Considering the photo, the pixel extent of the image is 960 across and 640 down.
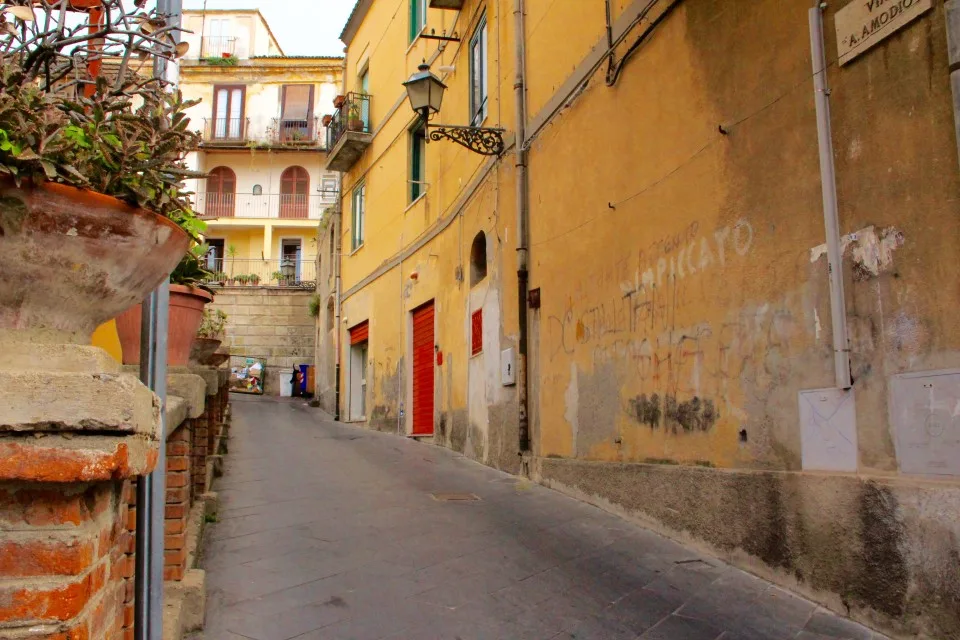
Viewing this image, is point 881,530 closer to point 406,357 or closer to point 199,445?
point 199,445

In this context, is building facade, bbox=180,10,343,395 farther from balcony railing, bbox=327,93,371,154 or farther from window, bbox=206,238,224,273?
balcony railing, bbox=327,93,371,154

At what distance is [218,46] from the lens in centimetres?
3575

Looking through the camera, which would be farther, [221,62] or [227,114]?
[227,114]

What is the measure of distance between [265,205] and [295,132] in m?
3.31

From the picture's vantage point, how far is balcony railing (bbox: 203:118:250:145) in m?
34.2

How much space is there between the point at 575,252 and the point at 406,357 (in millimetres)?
7484

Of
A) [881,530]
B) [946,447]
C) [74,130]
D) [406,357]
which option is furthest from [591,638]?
[406,357]

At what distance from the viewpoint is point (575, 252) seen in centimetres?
765

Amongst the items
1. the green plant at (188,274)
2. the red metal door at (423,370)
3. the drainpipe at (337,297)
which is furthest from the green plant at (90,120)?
the drainpipe at (337,297)

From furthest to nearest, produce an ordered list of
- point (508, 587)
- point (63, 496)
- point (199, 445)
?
point (199, 445) → point (508, 587) → point (63, 496)

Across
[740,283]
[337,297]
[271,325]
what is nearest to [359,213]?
[337,297]

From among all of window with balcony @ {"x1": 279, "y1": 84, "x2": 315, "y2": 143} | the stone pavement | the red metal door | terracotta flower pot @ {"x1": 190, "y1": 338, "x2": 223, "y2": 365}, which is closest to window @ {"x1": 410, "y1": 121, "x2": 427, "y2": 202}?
the red metal door

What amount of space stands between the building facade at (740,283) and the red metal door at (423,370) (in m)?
2.91

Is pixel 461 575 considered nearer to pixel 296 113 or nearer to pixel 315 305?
pixel 315 305
